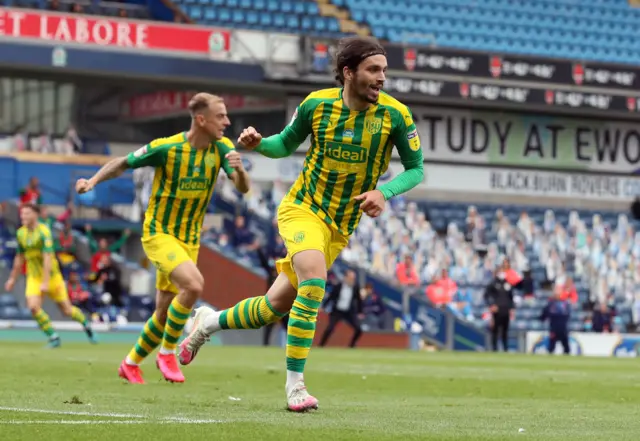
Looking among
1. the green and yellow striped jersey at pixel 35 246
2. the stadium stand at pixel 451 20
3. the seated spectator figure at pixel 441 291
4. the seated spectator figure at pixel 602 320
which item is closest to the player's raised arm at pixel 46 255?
the green and yellow striped jersey at pixel 35 246

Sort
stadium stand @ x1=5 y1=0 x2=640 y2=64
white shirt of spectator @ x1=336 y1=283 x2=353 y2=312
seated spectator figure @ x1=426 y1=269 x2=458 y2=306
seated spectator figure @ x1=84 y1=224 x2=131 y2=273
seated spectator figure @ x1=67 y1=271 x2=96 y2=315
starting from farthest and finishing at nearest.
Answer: stadium stand @ x1=5 y1=0 x2=640 y2=64
seated spectator figure @ x1=426 y1=269 x2=458 y2=306
seated spectator figure @ x1=84 y1=224 x2=131 y2=273
seated spectator figure @ x1=67 y1=271 x2=96 y2=315
white shirt of spectator @ x1=336 y1=283 x2=353 y2=312

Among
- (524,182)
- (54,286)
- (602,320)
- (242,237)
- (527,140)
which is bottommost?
(602,320)

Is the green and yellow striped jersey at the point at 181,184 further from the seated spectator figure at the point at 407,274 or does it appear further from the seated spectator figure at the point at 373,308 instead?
the seated spectator figure at the point at 407,274

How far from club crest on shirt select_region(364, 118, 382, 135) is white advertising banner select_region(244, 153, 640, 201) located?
1136 inches

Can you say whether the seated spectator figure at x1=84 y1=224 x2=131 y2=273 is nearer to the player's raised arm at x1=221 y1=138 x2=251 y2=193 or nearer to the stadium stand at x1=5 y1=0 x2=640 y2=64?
the stadium stand at x1=5 y1=0 x2=640 y2=64

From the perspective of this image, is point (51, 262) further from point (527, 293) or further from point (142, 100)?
point (142, 100)

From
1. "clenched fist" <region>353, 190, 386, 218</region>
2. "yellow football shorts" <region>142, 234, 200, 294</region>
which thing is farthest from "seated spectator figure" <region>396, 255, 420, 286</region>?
"clenched fist" <region>353, 190, 386, 218</region>

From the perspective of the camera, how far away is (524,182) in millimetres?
40906

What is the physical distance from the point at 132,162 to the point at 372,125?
3420 mm

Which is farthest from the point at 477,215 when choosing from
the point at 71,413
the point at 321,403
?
the point at 71,413

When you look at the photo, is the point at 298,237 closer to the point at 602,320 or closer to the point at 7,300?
the point at 7,300

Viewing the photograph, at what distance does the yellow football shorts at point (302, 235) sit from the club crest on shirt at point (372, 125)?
619 millimetres

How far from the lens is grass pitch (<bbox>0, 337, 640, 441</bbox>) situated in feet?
22.1

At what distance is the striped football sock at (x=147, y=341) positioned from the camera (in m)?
11.6
